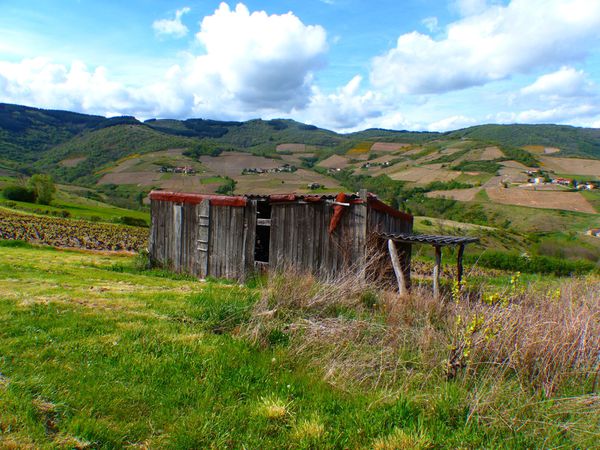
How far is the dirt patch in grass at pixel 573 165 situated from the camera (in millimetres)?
81912

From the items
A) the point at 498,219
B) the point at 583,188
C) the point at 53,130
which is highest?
the point at 53,130

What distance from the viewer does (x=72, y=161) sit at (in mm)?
132250

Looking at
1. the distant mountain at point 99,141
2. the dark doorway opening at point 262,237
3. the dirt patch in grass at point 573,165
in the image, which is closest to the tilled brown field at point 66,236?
the dark doorway opening at point 262,237

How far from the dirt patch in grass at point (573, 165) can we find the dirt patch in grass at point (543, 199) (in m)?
22.6

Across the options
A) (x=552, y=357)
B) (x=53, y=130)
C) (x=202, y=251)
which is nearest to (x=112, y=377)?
(x=552, y=357)

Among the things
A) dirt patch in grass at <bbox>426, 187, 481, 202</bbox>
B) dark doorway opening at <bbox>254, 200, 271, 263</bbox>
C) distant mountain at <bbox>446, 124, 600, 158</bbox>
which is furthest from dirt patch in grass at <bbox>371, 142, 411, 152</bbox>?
dark doorway opening at <bbox>254, 200, 271, 263</bbox>

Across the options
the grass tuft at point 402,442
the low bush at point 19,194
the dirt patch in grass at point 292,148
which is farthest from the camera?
the dirt patch in grass at point 292,148

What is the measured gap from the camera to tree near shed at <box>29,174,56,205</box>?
189 ft

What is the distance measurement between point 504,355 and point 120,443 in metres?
3.96

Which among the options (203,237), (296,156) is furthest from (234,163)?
(203,237)

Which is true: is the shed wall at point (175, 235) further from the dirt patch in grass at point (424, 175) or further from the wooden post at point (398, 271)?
the dirt patch in grass at point (424, 175)

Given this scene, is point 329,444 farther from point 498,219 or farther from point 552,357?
point 498,219

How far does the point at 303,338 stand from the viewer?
5.18 metres

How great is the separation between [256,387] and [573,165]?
10631cm
